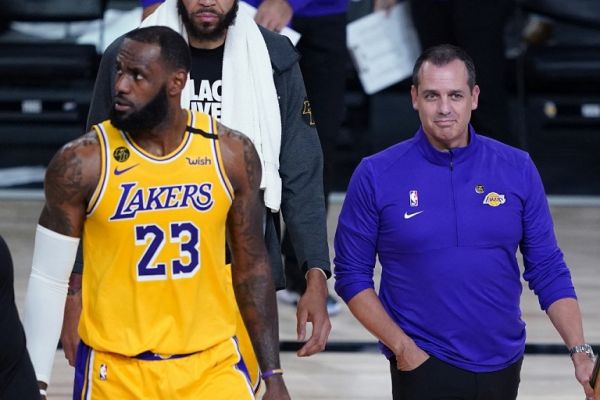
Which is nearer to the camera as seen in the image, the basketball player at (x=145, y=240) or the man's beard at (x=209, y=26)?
the basketball player at (x=145, y=240)

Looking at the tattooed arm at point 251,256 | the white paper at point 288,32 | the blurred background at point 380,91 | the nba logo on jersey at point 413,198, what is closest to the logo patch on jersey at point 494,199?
the nba logo on jersey at point 413,198

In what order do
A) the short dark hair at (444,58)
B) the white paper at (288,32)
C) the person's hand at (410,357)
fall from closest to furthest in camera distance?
the person's hand at (410,357)
the short dark hair at (444,58)
the white paper at (288,32)

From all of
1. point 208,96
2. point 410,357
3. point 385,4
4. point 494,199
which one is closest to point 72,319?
point 208,96

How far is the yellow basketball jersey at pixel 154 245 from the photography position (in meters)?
3.50

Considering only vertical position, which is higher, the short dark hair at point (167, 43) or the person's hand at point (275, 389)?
the short dark hair at point (167, 43)

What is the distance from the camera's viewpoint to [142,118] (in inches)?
139

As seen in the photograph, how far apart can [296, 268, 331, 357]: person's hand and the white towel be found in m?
0.23

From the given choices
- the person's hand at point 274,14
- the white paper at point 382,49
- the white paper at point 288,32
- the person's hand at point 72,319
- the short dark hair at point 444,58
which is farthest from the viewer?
the white paper at point 382,49

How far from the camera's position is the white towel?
424 centimetres

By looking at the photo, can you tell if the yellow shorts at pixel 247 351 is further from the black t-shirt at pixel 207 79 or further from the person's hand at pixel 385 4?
the person's hand at pixel 385 4

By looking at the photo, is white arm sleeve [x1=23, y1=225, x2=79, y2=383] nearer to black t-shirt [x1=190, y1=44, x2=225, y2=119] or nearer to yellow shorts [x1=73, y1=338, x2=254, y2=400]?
yellow shorts [x1=73, y1=338, x2=254, y2=400]

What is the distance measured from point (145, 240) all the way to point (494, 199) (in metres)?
1.05

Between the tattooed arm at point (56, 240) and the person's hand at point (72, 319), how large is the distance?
35 cm

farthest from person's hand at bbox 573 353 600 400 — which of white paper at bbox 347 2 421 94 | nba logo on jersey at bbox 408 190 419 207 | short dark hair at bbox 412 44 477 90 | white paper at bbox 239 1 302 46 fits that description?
white paper at bbox 347 2 421 94
